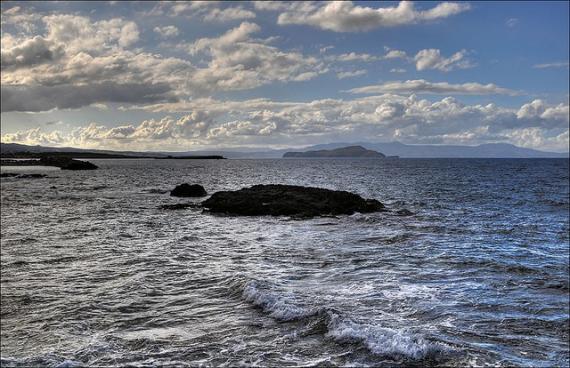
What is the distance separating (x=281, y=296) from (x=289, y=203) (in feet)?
80.6

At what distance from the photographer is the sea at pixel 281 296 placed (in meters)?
10.3

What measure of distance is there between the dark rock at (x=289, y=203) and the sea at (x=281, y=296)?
22.1ft

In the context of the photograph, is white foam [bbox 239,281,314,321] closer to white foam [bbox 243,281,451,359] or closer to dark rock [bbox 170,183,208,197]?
white foam [bbox 243,281,451,359]

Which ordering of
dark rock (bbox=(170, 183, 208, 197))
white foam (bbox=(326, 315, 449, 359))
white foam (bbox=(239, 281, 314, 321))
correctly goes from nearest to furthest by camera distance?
white foam (bbox=(326, 315, 449, 359))
white foam (bbox=(239, 281, 314, 321))
dark rock (bbox=(170, 183, 208, 197))

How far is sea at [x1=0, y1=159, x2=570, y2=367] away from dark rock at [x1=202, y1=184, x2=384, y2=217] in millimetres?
6728

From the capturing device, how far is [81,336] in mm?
11125

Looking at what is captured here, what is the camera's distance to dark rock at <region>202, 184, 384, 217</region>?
3756cm

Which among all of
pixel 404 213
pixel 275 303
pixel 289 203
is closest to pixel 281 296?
pixel 275 303

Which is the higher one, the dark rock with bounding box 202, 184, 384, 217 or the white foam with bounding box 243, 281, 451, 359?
the dark rock with bounding box 202, 184, 384, 217

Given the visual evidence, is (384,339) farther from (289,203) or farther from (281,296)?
(289,203)

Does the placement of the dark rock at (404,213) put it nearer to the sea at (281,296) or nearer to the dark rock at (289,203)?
the dark rock at (289,203)

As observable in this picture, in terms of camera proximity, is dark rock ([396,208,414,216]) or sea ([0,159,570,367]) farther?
dark rock ([396,208,414,216])

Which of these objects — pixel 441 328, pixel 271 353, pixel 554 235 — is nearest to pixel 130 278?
pixel 271 353

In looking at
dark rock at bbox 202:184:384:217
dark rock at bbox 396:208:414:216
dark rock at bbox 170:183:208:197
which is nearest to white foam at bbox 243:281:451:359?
dark rock at bbox 202:184:384:217
